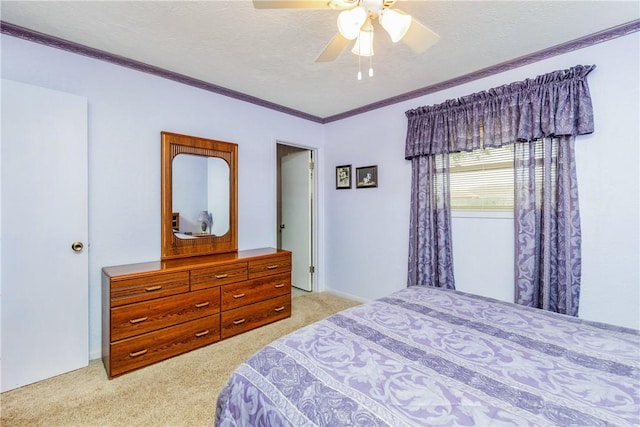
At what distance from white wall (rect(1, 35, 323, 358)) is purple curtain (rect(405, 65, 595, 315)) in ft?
7.43

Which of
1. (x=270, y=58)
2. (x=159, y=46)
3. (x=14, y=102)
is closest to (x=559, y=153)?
(x=270, y=58)

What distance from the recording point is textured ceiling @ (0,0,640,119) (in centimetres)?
179

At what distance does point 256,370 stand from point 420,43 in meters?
1.94

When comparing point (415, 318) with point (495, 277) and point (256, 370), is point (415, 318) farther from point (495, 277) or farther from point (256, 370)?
point (495, 277)

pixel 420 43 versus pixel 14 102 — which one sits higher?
pixel 420 43

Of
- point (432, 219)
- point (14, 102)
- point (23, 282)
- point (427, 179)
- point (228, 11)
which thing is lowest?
point (23, 282)

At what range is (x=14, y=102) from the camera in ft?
6.21

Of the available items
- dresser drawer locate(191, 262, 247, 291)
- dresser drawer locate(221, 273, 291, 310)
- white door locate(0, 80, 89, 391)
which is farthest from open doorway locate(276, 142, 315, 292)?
white door locate(0, 80, 89, 391)

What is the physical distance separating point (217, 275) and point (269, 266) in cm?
58

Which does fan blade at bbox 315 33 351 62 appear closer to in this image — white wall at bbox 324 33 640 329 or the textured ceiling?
the textured ceiling

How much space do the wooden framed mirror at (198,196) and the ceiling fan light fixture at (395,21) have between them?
2091 mm

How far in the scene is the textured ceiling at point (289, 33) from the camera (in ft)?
5.86

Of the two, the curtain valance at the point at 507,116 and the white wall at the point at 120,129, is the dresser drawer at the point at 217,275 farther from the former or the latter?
the curtain valance at the point at 507,116

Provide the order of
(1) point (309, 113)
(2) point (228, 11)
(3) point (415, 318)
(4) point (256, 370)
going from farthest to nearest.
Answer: (1) point (309, 113), (2) point (228, 11), (3) point (415, 318), (4) point (256, 370)
